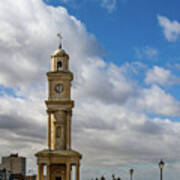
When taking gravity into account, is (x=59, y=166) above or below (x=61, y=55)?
below

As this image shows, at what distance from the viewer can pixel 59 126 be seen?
65.8m

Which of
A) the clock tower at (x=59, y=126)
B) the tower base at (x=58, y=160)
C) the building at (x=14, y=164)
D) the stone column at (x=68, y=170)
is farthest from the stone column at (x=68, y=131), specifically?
the building at (x=14, y=164)

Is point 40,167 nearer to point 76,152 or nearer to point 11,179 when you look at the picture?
point 76,152

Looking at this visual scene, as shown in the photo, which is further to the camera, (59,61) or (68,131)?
(59,61)

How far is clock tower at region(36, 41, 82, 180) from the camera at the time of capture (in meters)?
62.8

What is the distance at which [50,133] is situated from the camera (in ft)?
215

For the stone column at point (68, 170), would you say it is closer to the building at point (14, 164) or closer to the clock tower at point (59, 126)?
the clock tower at point (59, 126)

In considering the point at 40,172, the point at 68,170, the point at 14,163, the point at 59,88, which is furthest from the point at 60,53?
the point at 14,163

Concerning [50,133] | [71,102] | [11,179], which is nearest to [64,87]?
[71,102]

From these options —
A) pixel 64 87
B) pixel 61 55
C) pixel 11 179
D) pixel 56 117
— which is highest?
pixel 61 55

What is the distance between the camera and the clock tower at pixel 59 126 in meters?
62.8

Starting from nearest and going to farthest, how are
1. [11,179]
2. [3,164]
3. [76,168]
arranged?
[76,168] → [11,179] → [3,164]

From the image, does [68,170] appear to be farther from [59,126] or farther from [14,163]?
[14,163]

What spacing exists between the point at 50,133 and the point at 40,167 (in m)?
Answer: 5.27
